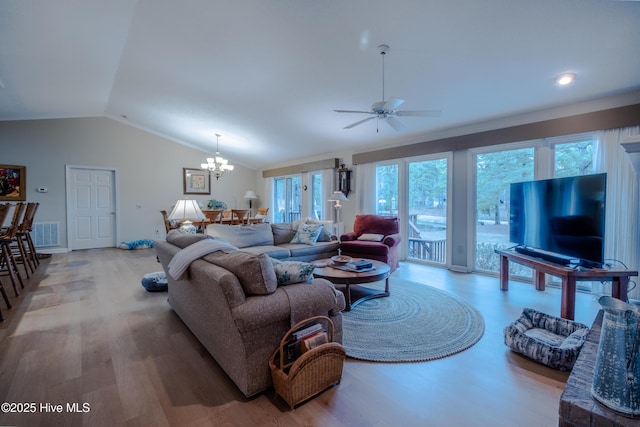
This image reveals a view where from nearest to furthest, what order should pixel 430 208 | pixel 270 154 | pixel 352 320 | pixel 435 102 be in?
1. pixel 352 320
2. pixel 435 102
3. pixel 430 208
4. pixel 270 154

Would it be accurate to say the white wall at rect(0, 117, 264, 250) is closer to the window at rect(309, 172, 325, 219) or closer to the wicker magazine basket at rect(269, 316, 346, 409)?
the window at rect(309, 172, 325, 219)

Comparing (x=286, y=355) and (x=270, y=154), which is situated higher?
(x=270, y=154)

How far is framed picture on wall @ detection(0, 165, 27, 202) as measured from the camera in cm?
584

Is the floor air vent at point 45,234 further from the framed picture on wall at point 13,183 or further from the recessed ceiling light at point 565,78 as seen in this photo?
the recessed ceiling light at point 565,78

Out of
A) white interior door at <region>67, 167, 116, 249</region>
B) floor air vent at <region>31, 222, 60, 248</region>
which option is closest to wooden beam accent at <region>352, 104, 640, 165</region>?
white interior door at <region>67, 167, 116, 249</region>

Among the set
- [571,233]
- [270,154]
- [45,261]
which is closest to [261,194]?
[270,154]

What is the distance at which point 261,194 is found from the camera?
934cm

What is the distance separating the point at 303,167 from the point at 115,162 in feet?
15.6

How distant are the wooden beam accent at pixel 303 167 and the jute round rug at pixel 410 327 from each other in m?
3.83

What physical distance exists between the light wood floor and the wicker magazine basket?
0.08m

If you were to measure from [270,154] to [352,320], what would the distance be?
235 inches

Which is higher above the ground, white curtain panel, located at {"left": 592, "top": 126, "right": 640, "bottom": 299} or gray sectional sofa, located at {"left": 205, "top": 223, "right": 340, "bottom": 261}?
white curtain panel, located at {"left": 592, "top": 126, "right": 640, "bottom": 299}

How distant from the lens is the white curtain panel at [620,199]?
3.16m

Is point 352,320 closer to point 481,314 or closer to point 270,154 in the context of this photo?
point 481,314
